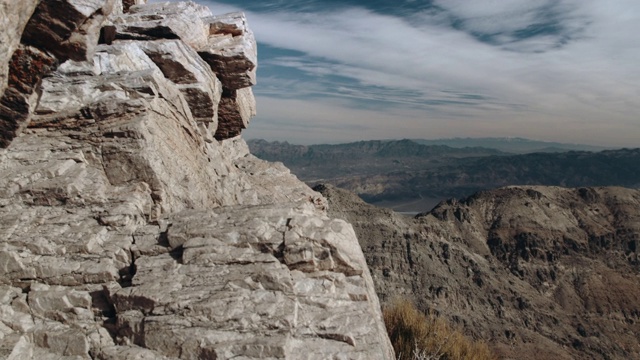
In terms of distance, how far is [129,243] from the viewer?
10.1 meters

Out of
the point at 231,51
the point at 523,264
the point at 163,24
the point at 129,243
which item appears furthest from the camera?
the point at 523,264

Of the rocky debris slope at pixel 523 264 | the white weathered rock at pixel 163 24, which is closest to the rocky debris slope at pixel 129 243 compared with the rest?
the white weathered rock at pixel 163 24

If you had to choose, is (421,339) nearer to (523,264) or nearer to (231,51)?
(231,51)

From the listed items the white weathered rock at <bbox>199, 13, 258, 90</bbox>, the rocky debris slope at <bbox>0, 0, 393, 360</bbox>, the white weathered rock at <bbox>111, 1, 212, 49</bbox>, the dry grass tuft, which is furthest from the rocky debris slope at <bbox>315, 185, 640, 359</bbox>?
the rocky debris slope at <bbox>0, 0, 393, 360</bbox>

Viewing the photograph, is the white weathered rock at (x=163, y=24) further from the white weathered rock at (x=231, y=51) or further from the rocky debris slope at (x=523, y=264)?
the rocky debris slope at (x=523, y=264)

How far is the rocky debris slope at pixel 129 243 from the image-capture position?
8406 millimetres

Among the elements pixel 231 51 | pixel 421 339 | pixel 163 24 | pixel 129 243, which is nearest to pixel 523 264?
pixel 421 339

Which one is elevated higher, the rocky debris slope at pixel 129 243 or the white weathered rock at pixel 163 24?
the white weathered rock at pixel 163 24

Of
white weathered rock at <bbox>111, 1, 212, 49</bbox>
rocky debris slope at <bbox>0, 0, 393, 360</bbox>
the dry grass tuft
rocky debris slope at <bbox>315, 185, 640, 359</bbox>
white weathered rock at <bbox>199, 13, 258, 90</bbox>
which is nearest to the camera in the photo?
rocky debris slope at <bbox>0, 0, 393, 360</bbox>

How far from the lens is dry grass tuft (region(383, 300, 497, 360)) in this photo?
14836 mm

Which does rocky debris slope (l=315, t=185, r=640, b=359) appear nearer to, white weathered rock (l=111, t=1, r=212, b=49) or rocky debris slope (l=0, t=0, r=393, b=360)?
white weathered rock (l=111, t=1, r=212, b=49)

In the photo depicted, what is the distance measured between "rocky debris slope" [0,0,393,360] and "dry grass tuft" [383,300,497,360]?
528 cm

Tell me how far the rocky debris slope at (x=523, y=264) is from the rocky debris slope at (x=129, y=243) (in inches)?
2592

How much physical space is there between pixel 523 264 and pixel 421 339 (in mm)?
110164
